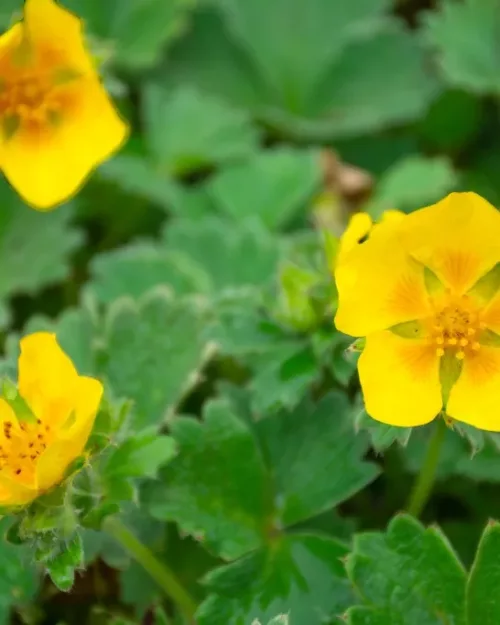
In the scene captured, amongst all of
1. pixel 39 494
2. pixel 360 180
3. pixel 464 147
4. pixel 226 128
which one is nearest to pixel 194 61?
pixel 226 128

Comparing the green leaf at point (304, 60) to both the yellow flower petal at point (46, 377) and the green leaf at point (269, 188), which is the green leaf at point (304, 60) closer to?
the green leaf at point (269, 188)

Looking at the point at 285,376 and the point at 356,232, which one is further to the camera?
the point at 285,376

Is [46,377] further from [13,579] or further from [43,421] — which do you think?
[13,579]

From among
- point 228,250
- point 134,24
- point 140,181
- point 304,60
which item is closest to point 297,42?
point 304,60

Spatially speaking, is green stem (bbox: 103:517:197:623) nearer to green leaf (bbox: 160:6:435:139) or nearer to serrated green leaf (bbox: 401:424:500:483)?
serrated green leaf (bbox: 401:424:500:483)

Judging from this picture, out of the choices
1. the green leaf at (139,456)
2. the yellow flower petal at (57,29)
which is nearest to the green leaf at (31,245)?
the yellow flower petal at (57,29)

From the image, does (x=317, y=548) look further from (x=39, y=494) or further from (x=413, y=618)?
(x=39, y=494)
